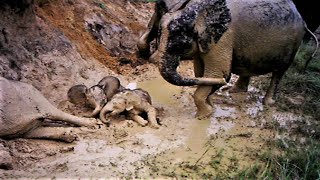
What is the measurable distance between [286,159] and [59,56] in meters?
3.37

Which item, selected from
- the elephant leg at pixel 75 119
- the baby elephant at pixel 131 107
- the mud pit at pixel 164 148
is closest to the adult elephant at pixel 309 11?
the mud pit at pixel 164 148

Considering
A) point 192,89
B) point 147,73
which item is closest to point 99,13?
point 147,73

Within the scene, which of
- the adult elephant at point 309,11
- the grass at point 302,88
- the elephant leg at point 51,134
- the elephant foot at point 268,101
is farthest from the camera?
the adult elephant at point 309,11

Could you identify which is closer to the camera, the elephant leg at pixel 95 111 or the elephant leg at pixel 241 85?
the elephant leg at pixel 95 111

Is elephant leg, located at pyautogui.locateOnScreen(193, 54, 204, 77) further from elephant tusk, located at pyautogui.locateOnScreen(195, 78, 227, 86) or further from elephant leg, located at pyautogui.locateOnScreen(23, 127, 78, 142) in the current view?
elephant leg, located at pyautogui.locateOnScreen(23, 127, 78, 142)

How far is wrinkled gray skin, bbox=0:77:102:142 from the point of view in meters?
4.48

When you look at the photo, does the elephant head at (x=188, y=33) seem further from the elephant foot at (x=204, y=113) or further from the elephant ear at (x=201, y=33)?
the elephant foot at (x=204, y=113)

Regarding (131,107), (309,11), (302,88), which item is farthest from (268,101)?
(309,11)

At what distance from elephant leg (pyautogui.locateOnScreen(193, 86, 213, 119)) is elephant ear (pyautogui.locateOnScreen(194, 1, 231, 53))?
17.3 inches

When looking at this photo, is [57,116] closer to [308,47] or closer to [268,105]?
[268,105]

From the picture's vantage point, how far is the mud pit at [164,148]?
425 centimetres

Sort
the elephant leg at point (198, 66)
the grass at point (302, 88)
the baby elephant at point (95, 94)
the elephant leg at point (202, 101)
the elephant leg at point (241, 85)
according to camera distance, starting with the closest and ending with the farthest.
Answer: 1. the baby elephant at point (95, 94)
2. the elephant leg at point (202, 101)
3. the elephant leg at point (198, 66)
4. the grass at point (302, 88)
5. the elephant leg at point (241, 85)

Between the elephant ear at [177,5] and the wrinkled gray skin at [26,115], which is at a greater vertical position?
the elephant ear at [177,5]

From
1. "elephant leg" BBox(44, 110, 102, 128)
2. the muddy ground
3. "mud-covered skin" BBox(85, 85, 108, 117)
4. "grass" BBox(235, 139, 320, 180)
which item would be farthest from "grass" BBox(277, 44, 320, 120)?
"elephant leg" BBox(44, 110, 102, 128)
